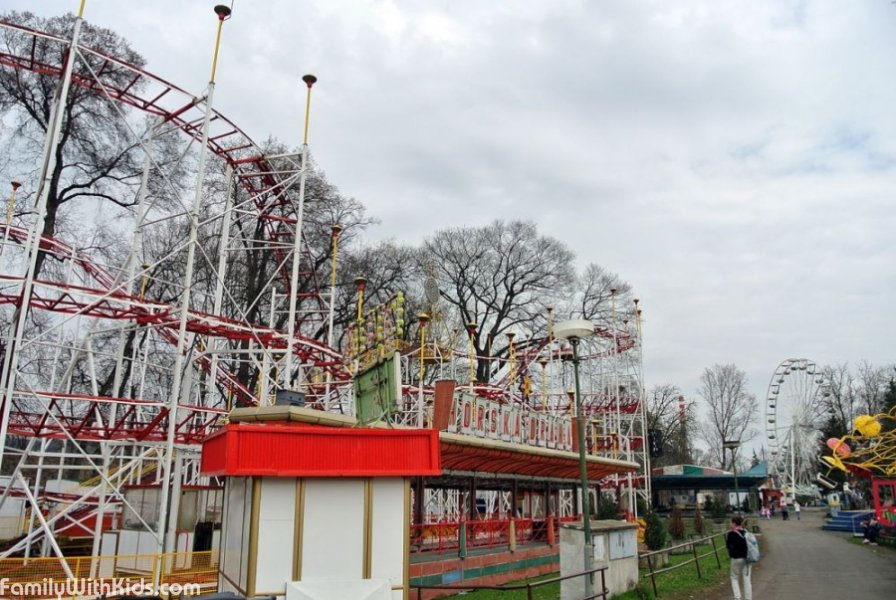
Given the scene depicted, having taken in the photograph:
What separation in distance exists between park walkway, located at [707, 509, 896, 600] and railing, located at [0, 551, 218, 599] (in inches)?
433

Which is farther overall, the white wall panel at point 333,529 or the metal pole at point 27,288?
the metal pole at point 27,288

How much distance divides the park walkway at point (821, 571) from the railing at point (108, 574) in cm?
1101

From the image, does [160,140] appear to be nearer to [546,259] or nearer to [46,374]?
[46,374]

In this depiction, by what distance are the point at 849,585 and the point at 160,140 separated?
1176 inches

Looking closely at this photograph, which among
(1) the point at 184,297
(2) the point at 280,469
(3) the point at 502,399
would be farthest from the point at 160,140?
(2) the point at 280,469

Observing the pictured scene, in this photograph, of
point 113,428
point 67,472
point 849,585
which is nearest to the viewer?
point 849,585

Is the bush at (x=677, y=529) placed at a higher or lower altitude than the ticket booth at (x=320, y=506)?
lower

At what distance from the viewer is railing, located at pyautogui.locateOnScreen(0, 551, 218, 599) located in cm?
1236

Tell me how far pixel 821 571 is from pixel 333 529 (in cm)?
1515

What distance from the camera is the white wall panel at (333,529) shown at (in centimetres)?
932

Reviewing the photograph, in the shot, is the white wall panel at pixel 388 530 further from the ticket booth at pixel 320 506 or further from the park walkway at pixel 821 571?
the park walkway at pixel 821 571

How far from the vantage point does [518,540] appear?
2117 cm

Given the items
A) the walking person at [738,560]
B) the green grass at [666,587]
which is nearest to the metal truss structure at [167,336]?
the green grass at [666,587]

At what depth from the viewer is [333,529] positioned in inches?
375
